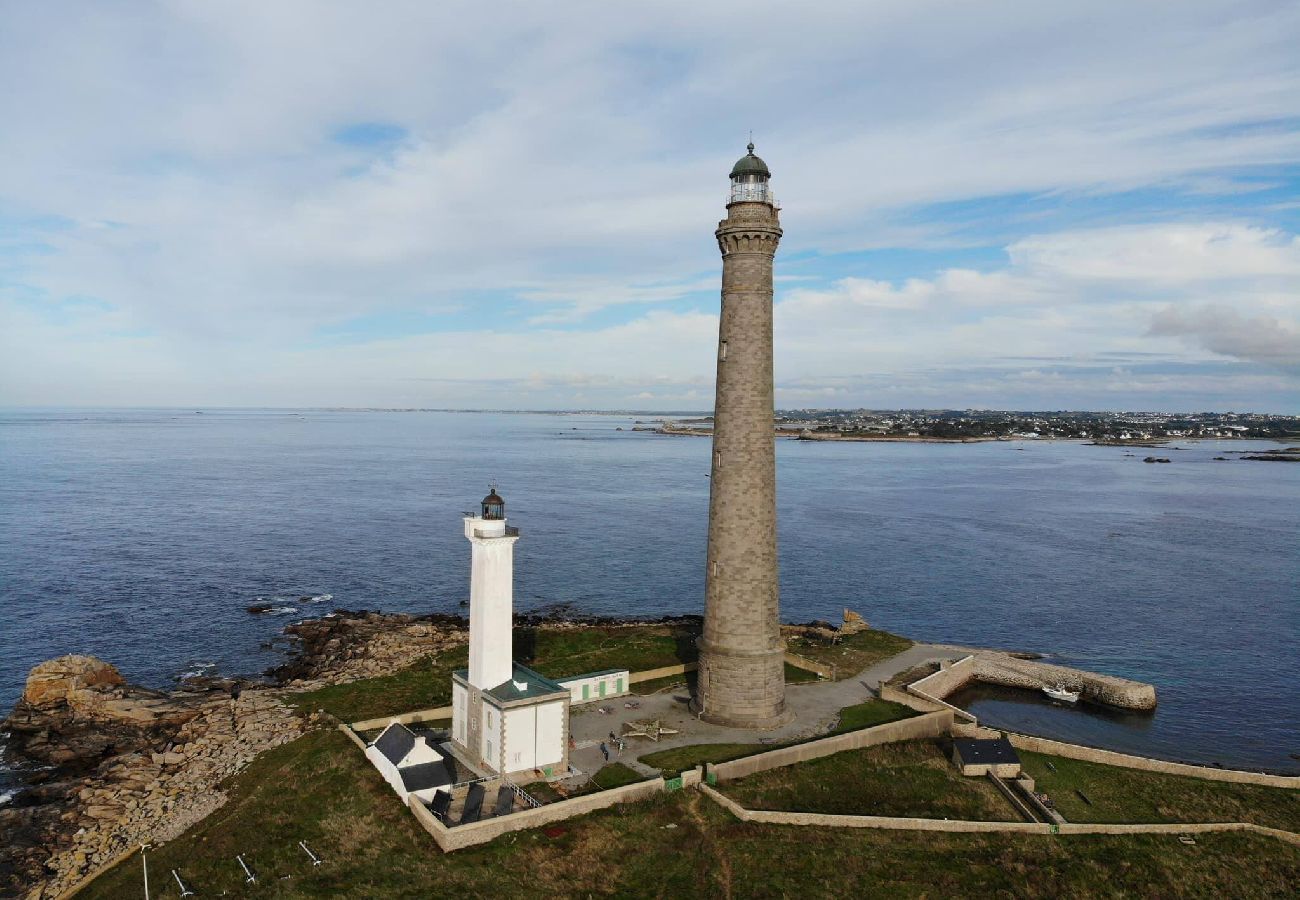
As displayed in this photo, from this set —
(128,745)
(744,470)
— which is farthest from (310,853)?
(128,745)

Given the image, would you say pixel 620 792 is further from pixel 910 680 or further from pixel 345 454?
pixel 345 454

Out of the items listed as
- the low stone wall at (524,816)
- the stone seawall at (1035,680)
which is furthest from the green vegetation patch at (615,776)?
the stone seawall at (1035,680)

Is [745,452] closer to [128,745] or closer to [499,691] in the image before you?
[499,691]

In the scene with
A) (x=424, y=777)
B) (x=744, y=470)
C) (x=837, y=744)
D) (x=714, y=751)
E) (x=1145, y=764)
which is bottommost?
(x=1145, y=764)

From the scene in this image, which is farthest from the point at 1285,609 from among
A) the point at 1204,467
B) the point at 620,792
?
the point at 1204,467

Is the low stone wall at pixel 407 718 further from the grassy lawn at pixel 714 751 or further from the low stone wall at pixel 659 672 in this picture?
the grassy lawn at pixel 714 751

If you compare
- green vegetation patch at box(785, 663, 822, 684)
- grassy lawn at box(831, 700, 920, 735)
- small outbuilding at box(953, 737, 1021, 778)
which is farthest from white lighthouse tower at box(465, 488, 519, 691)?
small outbuilding at box(953, 737, 1021, 778)

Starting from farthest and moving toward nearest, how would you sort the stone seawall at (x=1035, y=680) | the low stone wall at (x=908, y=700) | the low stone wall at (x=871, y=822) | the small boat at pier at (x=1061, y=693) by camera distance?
the small boat at pier at (x=1061, y=693)
the stone seawall at (x=1035, y=680)
the low stone wall at (x=908, y=700)
the low stone wall at (x=871, y=822)
